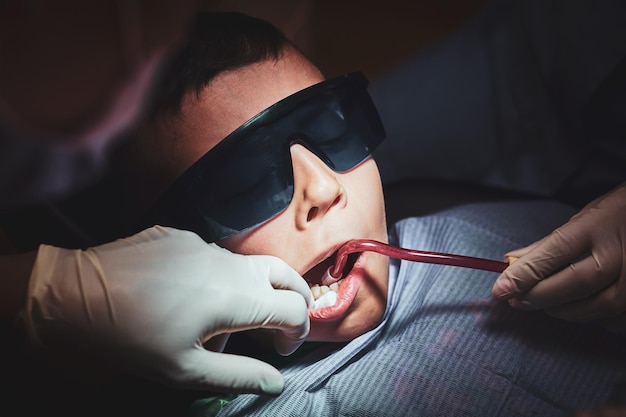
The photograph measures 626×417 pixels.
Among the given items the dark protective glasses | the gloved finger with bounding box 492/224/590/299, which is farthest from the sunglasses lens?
the gloved finger with bounding box 492/224/590/299

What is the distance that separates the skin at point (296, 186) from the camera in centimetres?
100

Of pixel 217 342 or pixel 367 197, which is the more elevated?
Answer: pixel 367 197

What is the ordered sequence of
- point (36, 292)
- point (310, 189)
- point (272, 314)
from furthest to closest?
1. point (310, 189)
2. point (272, 314)
3. point (36, 292)

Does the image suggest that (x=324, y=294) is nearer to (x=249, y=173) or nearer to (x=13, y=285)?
(x=249, y=173)

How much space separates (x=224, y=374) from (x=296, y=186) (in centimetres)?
35

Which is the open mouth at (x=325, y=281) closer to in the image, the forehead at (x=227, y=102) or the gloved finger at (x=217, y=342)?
the gloved finger at (x=217, y=342)

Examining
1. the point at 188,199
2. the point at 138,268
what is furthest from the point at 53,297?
the point at 188,199

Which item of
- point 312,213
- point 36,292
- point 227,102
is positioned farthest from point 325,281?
point 36,292

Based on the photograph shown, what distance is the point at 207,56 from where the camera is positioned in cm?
104

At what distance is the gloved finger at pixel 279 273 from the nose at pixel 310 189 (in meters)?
0.09

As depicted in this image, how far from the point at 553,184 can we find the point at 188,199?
1013mm

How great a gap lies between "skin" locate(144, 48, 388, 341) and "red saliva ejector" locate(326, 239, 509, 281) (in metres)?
0.02

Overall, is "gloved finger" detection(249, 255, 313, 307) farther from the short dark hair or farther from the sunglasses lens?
the short dark hair

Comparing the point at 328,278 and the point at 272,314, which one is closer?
the point at 272,314
